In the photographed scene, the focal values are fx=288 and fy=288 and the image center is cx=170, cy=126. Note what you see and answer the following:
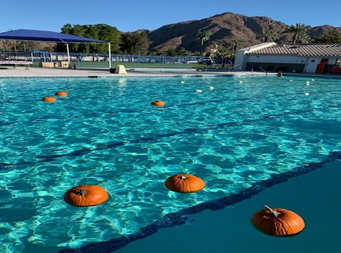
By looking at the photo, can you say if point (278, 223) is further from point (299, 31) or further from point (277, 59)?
point (299, 31)

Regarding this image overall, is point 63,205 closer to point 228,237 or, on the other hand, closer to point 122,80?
point 228,237

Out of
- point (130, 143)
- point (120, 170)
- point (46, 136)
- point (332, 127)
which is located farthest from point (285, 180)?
point (46, 136)

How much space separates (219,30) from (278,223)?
160 m

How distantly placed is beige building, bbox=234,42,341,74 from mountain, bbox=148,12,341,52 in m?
99.6

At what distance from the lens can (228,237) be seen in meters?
A: 3.71

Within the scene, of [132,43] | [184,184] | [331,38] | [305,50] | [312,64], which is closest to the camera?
[184,184]

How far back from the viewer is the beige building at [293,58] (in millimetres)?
34906

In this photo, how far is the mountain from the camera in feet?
487

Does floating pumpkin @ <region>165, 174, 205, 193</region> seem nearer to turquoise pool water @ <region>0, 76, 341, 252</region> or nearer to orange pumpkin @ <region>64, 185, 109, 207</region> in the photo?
turquoise pool water @ <region>0, 76, 341, 252</region>

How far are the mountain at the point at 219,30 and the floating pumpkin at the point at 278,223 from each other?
139222 mm

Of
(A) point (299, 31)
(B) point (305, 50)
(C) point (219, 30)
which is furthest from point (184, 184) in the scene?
(C) point (219, 30)

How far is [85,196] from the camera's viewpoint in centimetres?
425

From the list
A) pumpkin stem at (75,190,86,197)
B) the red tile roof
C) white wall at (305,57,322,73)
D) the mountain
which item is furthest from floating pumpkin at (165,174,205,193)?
the mountain

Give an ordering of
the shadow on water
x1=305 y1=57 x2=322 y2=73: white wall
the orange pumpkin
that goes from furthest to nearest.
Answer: x1=305 y1=57 x2=322 y2=73: white wall
the orange pumpkin
the shadow on water
